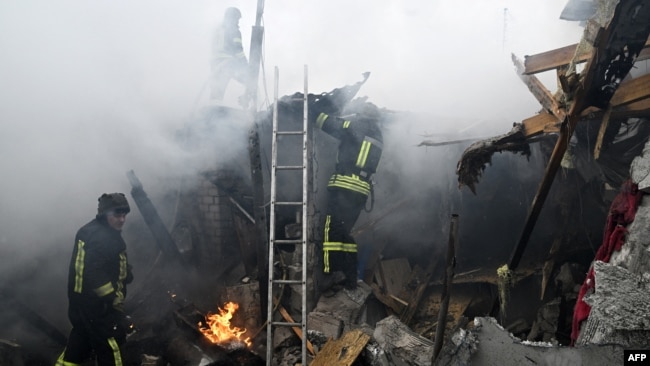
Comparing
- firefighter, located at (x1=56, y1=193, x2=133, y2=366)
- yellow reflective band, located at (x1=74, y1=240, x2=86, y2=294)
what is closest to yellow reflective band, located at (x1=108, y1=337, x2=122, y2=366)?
firefighter, located at (x1=56, y1=193, x2=133, y2=366)

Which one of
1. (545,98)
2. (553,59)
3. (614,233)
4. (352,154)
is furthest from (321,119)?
(614,233)

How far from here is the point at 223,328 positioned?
223 inches

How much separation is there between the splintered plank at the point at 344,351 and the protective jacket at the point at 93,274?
2.50m

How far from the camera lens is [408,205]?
7.97 meters

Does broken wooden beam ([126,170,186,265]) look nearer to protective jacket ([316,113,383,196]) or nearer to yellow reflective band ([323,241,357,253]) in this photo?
yellow reflective band ([323,241,357,253])

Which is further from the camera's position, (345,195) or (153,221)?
(153,221)

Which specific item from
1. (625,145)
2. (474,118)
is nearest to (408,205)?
(474,118)

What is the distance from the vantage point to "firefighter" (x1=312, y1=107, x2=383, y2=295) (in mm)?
5965

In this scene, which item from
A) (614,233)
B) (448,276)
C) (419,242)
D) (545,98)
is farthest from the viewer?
(419,242)

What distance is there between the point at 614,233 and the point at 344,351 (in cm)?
292

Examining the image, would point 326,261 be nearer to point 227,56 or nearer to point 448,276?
point 448,276

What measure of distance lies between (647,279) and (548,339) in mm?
2595

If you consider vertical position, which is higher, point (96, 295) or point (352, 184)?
point (352, 184)

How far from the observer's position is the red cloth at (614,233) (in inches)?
142
